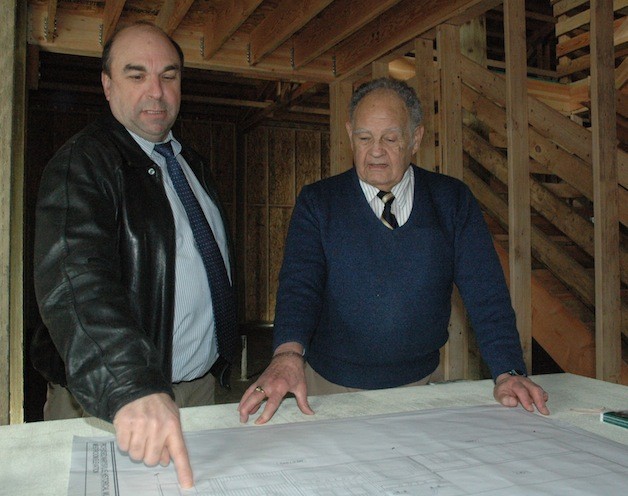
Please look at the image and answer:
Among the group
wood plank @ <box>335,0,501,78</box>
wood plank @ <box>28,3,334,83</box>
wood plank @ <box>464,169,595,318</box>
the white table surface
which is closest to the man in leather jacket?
the white table surface

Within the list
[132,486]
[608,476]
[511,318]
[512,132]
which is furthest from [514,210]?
[132,486]

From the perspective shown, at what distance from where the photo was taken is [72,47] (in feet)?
14.5

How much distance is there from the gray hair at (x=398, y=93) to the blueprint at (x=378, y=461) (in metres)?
1.12

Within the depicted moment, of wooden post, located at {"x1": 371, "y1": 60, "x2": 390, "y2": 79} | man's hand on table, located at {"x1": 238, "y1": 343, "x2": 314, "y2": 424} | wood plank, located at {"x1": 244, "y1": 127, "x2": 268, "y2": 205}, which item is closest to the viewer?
man's hand on table, located at {"x1": 238, "y1": 343, "x2": 314, "y2": 424}

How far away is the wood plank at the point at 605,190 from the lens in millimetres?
3115

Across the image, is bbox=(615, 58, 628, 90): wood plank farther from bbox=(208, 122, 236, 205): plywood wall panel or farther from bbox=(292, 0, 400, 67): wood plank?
bbox=(208, 122, 236, 205): plywood wall panel

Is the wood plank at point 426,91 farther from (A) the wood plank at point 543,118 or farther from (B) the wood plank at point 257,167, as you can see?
(B) the wood plank at point 257,167

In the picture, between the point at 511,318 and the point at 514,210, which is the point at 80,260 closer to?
the point at 511,318

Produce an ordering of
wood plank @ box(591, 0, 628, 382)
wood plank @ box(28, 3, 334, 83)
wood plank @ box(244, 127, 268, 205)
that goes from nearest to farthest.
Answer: wood plank @ box(591, 0, 628, 382) → wood plank @ box(28, 3, 334, 83) → wood plank @ box(244, 127, 268, 205)

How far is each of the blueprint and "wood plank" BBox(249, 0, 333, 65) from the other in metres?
3.18

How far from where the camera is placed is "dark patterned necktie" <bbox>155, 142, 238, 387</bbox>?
6.06ft

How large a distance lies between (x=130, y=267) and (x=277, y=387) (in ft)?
1.75

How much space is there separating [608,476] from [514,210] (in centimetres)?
269

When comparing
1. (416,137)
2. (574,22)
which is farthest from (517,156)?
(574,22)
